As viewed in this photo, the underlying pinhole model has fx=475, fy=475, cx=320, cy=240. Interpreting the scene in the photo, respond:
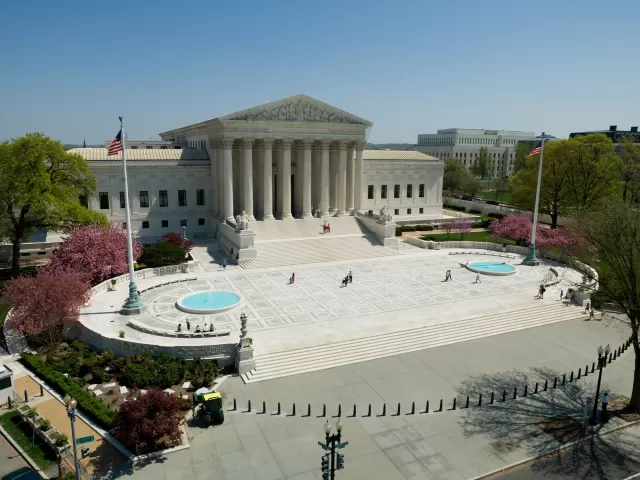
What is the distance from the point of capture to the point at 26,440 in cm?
2044

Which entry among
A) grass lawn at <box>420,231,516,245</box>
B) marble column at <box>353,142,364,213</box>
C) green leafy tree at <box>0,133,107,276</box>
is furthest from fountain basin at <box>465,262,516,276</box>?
green leafy tree at <box>0,133,107,276</box>

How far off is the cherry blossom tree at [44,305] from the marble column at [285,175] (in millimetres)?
33039

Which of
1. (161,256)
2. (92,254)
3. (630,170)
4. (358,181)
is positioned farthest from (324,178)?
(630,170)

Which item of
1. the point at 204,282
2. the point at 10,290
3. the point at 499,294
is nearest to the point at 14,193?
the point at 10,290

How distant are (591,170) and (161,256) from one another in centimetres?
5398

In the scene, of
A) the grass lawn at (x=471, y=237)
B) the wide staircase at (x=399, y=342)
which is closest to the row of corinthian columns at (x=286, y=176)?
the grass lawn at (x=471, y=237)

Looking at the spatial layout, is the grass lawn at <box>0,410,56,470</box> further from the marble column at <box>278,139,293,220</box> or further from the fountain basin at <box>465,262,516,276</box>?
the marble column at <box>278,139,293,220</box>

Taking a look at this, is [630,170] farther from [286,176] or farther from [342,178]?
[286,176]

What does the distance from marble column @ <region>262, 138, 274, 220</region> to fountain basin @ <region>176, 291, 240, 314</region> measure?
2233cm

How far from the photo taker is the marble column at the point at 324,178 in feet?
204

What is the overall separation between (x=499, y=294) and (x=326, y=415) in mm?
23974

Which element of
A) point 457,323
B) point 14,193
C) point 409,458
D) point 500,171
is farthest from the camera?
point 500,171

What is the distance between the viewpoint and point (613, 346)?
31391 mm

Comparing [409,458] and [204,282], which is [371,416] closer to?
[409,458]
